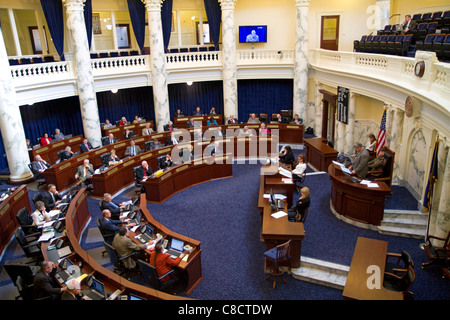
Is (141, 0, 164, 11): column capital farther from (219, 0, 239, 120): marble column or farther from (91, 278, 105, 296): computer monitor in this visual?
(91, 278, 105, 296): computer monitor

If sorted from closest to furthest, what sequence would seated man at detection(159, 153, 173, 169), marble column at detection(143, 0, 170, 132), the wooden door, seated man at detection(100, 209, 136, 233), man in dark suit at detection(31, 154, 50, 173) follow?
1. seated man at detection(100, 209, 136, 233)
2. man in dark suit at detection(31, 154, 50, 173)
3. seated man at detection(159, 153, 173, 169)
4. marble column at detection(143, 0, 170, 132)
5. the wooden door

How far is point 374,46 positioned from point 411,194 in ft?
17.0

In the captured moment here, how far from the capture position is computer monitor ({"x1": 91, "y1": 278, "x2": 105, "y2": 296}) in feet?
18.0

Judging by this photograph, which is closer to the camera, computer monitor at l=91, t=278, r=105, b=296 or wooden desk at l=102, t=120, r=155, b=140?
computer monitor at l=91, t=278, r=105, b=296

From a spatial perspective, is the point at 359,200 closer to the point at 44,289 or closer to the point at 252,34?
the point at 44,289

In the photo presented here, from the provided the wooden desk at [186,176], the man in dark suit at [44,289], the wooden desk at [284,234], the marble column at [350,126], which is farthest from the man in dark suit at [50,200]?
the marble column at [350,126]

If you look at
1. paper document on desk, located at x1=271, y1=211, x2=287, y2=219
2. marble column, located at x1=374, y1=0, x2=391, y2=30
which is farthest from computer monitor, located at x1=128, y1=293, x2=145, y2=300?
marble column, located at x1=374, y1=0, x2=391, y2=30

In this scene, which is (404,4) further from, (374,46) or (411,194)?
(411,194)

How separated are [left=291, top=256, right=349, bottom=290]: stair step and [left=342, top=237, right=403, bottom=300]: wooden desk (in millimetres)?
844

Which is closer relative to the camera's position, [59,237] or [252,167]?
[59,237]

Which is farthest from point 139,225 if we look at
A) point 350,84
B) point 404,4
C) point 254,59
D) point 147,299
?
point 404,4

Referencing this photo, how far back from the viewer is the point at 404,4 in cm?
1497

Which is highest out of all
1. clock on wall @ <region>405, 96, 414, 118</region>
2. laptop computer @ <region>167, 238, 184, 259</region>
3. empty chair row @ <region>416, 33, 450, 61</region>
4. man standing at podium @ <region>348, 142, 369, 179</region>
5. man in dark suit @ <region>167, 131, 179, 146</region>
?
empty chair row @ <region>416, 33, 450, 61</region>

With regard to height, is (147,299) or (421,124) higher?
(421,124)
